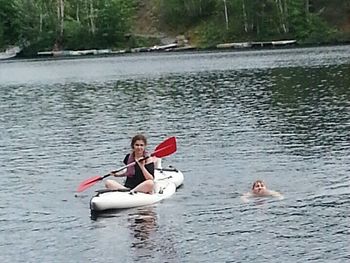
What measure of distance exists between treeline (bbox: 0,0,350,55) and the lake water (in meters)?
59.3

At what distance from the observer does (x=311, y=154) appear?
29578 millimetres

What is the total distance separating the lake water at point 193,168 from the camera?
Result: 765 inches

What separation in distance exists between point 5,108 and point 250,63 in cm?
3576

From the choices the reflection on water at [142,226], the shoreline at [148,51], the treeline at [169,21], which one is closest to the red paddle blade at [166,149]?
the reflection on water at [142,226]

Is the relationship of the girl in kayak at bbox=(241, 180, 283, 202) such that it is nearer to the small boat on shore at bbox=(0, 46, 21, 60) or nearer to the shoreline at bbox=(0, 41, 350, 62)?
the shoreline at bbox=(0, 41, 350, 62)

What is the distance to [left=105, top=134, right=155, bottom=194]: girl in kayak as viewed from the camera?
75.8ft

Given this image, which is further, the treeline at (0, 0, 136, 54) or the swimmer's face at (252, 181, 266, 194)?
the treeline at (0, 0, 136, 54)

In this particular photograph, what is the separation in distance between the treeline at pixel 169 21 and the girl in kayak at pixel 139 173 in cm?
9777

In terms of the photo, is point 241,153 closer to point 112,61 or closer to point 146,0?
point 112,61

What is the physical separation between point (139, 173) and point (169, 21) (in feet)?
358

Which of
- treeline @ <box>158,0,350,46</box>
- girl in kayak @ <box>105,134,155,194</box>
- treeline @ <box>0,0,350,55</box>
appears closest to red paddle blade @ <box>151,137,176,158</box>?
girl in kayak @ <box>105,134,155,194</box>

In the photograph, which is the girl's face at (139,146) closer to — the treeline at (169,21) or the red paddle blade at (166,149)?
the red paddle blade at (166,149)

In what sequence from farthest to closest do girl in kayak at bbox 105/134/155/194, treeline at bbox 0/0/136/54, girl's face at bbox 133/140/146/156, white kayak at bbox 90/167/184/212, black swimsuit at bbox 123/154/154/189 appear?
1. treeline at bbox 0/0/136/54
2. black swimsuit at bbox 123/154/154/189
3. girl in kayak at bbox 105/134/155/194
4. girl's face at bbox 133/140/146/156
5. white kayak at bbox 90/167/184/212

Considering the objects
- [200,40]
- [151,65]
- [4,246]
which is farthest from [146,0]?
[4,246]
